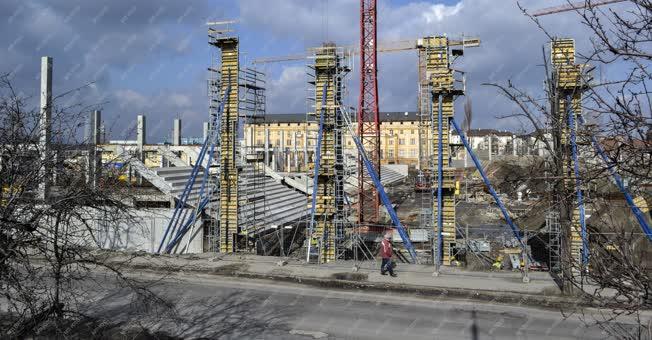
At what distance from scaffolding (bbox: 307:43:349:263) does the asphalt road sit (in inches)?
171

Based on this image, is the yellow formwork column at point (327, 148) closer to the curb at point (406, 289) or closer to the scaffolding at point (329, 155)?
the scaffolding at point (329, 155)

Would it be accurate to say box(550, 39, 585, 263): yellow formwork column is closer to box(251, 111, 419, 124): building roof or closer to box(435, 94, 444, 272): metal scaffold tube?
box(435, 94, 444, 272): metal scaffold tube

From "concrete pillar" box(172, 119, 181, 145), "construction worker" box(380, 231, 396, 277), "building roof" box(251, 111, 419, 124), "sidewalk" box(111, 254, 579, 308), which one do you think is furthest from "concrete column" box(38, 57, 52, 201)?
"building roof" box(251, 111, 419, 124)

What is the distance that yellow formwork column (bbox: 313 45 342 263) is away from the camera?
19.2 metres

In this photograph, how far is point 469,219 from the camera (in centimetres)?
3403

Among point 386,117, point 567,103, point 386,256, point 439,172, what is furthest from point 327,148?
point 386,117

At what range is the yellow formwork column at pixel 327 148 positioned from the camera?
19172 mm

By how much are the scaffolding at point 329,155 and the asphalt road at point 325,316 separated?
4.35 meters

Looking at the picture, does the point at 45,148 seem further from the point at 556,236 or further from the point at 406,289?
the point at 556,236

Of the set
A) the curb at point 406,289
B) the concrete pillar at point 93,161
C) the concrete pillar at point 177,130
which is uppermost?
the concrete pillar at point 177,130

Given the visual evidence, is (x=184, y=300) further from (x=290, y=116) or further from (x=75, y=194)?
(x=290, y=116)

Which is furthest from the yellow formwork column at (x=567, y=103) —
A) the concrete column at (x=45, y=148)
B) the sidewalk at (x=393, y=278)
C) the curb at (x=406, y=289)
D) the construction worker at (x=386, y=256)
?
the construction worker at (x=386, y=256)

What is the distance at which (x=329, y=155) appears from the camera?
63.3 feet

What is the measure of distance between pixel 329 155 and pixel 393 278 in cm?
554
